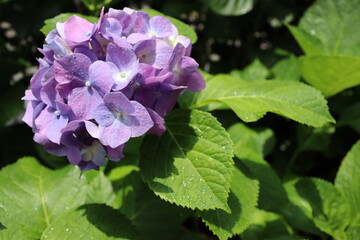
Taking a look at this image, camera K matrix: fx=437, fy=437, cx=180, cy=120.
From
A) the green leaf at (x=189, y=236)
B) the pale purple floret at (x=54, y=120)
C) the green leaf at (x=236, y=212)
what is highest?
the pale purple floret at (x=54, y=120)

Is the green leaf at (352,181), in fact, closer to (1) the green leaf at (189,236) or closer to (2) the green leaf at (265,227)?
(2) the green leaf at (265,227)

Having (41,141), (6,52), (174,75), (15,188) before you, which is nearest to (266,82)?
(174,75)

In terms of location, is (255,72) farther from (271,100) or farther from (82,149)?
(82,149)

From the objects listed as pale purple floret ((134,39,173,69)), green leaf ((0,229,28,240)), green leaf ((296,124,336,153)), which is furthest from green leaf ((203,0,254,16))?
green leaf ((0,229,28,240))

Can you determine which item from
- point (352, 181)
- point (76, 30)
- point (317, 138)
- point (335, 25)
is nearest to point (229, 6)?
point (335, 25)

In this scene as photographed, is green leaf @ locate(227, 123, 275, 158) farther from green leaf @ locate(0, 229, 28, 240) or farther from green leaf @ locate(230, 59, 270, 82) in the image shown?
green leaf @ locate(0, 229, 28, 240)

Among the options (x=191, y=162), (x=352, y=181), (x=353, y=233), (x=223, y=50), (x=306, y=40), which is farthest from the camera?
(x=223, y=50)

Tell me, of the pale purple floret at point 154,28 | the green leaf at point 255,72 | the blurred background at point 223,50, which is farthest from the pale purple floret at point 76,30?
the green leaf at point 255,72
